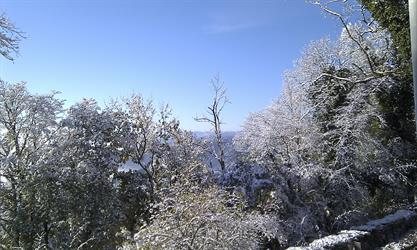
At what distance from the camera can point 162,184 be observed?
1670 centimetres

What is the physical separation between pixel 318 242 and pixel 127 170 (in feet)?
39.5

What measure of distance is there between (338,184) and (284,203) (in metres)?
2.33

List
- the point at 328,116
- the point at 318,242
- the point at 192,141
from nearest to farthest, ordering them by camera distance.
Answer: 1. the point at 318,242
2. the point at 328,116
3. the point at 192,141

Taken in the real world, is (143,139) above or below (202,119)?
below

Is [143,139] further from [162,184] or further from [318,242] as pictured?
[318,242]

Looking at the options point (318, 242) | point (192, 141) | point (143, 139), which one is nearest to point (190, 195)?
point (318, 242)

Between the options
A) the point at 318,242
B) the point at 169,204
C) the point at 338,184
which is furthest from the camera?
the point at 338,184

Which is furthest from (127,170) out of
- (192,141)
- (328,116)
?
(328,116)

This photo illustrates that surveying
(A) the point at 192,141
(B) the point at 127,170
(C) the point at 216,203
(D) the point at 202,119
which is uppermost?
(D) the point at 202,119

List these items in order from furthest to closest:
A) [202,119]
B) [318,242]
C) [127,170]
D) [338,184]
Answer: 1. [202,119]
2. [127,170]
3. [338,184]
4. [318,242]

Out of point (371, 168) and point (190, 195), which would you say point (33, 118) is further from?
point (371, 168)

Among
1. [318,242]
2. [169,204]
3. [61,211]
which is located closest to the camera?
[318,242]

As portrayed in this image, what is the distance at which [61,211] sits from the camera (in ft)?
45.3

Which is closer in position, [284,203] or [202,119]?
[284,203]
